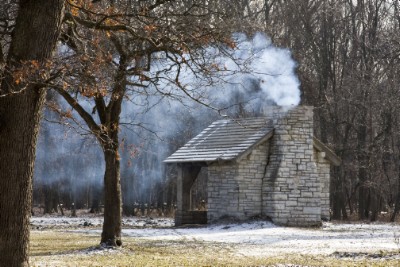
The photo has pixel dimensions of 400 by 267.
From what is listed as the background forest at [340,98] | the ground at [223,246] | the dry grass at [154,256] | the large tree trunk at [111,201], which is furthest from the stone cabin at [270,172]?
the large tree trunk at [111,201]

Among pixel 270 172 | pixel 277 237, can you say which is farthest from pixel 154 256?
pixel 270 172

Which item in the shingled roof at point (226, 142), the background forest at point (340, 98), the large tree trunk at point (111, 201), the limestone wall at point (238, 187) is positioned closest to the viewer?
the large tree trunk at point (111, 201)

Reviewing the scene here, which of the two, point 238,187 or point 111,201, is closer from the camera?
point 111,201

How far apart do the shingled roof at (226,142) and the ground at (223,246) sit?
8.70 feet

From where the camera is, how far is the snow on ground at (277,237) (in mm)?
20312

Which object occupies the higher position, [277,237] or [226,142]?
[226,142]

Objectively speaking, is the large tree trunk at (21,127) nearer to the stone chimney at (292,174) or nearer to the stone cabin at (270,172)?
the stone cabin at (270,172)

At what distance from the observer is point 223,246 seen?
21516 millimetres

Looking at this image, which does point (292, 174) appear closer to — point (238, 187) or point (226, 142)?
point (238, 187)

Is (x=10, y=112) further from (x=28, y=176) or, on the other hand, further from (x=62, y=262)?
(x=62, y=262)

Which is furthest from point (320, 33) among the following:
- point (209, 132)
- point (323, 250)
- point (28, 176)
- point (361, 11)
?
point (28, 176)

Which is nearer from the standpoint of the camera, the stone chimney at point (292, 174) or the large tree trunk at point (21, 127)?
the large tree trunk at point (21, 127)

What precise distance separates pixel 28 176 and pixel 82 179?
37.3 metres

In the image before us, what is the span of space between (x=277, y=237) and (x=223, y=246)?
4006 millimetres
